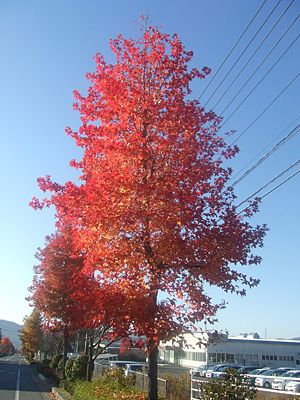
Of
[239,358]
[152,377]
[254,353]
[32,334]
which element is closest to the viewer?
[152,377]

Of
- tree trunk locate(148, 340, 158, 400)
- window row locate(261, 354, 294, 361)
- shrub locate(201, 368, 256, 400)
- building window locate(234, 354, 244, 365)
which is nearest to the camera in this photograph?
shrub locate(201, 368, 256, 400)

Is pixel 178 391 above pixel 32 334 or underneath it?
above

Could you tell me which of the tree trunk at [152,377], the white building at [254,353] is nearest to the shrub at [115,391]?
the tree trunk at [152,377]

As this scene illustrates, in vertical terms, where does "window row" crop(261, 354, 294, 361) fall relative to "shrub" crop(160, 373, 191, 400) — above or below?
below

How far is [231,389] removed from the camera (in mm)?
6598

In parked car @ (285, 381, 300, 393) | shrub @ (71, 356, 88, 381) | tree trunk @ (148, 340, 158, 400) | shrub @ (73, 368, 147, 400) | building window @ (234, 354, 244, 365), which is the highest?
tree trunk @ (148, 340, 158, 400)

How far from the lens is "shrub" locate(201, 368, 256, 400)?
6480 mm

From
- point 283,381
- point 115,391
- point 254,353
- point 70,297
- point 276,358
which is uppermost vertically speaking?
point 70,297

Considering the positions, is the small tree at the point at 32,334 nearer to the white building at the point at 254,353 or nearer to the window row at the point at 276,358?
the white building at the point at 254,353

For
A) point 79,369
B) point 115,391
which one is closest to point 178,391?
point 115,391

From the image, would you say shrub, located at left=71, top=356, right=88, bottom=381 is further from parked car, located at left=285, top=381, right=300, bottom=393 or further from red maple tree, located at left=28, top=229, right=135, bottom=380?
parked car, located at left=285, top=381, right=300, bottom=393

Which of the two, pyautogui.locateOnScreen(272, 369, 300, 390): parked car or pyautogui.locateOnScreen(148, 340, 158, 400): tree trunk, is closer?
pyautogui.locateOnScreen(148, 340, 158, 400): tree trunk

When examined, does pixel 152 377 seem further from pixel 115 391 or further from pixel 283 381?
pixel 283 381

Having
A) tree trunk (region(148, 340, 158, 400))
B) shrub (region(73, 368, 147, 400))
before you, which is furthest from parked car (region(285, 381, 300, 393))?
tree trunk (region(148, 340, 158, 400))
